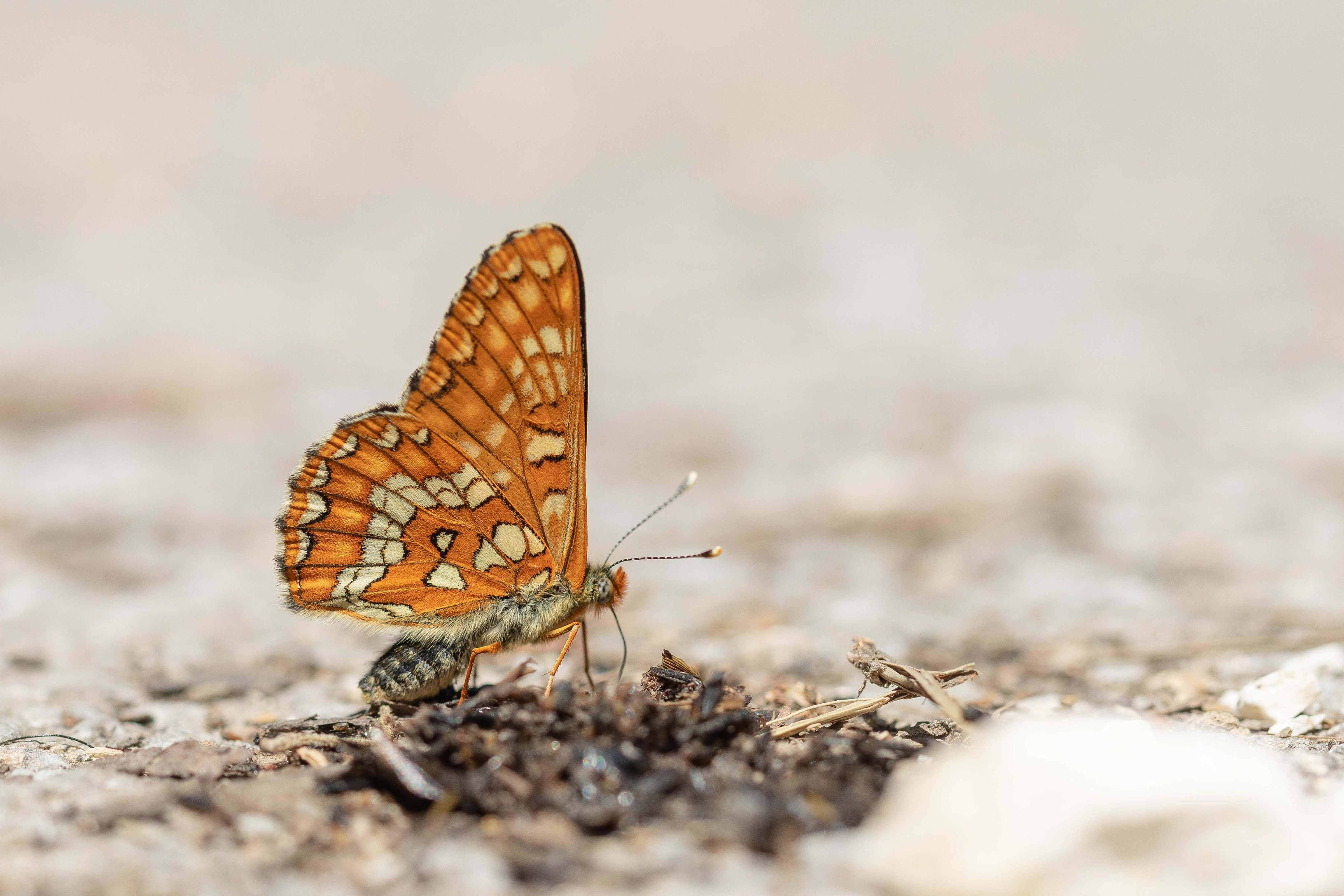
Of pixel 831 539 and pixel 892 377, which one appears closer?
pixel 831 539

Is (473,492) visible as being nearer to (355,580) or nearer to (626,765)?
(355,580)

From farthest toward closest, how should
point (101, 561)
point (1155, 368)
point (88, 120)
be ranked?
1. point (88, 120)
2. point (1155, 368)
3. point (101, 561)

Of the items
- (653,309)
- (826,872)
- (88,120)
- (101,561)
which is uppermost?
(88,120)

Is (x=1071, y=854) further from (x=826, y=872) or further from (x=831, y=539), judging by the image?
(x=831, y=539)

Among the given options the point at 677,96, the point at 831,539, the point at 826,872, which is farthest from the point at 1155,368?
the point at 677,96

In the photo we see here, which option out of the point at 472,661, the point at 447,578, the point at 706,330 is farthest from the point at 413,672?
the point at 706,330

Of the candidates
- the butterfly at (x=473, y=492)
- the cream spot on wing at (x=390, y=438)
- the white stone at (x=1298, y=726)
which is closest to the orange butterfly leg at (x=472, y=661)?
the butterfly at (x=473, y=492)

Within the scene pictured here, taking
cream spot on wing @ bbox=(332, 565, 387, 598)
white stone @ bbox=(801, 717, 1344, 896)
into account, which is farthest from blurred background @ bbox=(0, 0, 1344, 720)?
white stone @ bbox=(801, 717, 1344, 896)

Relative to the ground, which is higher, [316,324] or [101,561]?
[316,324]

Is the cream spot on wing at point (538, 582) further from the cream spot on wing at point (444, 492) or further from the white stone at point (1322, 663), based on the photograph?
the white stone at point (1322, 663)
